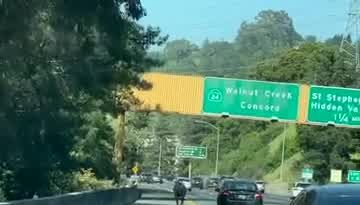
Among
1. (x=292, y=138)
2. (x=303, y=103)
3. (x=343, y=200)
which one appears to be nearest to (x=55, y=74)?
(x=343, y=200)

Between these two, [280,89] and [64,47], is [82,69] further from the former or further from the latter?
[280,89]

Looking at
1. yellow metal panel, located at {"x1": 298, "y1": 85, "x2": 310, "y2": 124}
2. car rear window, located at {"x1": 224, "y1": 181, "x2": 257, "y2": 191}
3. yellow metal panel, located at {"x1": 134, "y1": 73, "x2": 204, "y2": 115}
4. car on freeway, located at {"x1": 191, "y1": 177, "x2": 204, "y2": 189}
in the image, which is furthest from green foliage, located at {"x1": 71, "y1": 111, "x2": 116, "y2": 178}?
car on freeway, located at {"x1": 191, "y1": 177, "x2": 204, "y2": 189}

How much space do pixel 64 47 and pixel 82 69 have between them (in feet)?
13.8

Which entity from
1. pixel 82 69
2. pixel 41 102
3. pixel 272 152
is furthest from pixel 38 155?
pixel 272 152

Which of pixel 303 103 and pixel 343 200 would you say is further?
pixel 303 103

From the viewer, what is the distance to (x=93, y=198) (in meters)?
32.4

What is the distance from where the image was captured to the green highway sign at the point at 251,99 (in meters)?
58.7

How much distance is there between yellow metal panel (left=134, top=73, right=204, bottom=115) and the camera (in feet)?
202

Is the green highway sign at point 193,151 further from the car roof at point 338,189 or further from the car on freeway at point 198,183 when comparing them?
the car roof at point 338,189

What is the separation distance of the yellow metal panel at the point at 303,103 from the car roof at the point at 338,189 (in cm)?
4747

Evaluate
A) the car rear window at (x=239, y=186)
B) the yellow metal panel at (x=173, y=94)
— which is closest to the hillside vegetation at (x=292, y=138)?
the yellow metal panel at (x=173, y=94)

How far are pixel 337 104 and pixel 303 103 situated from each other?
114 inches

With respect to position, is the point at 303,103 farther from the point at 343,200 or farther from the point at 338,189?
the point at 343,200

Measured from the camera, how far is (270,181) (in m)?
113
